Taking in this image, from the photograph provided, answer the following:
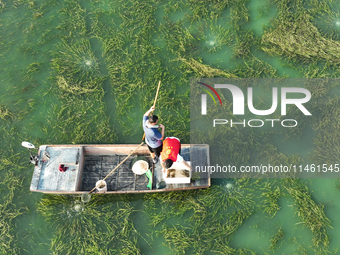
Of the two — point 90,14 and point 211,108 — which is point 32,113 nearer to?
point 90,14

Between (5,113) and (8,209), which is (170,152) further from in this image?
(5,113)

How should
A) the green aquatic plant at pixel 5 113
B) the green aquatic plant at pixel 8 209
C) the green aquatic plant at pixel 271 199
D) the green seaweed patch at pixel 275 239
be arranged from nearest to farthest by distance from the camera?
the green seaweed patch at pixel 275 239
the green aquatic plant at pixel 8 209
the green aquatic plant at pixel 271 199
the green aquatic plant at pixel 5 113

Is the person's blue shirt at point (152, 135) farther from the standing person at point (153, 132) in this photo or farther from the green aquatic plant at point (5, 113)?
the green aquatic plant at point (5, 113)

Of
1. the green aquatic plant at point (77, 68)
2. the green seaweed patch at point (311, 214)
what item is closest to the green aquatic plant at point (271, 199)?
Answer: the green seaweed patch at point (311, 214)

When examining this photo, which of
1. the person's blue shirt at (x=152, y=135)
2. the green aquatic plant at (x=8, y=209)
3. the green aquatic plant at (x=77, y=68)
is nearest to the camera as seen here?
the person's blue shirt at (x=152, y=135)

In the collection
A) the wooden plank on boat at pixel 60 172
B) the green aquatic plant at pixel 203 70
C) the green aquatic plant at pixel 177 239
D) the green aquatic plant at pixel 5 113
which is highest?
the green aquatic plant at pixel 203 70

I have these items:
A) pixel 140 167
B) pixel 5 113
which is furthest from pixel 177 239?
pixel 5 113

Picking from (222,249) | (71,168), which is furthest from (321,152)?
(71,168)
